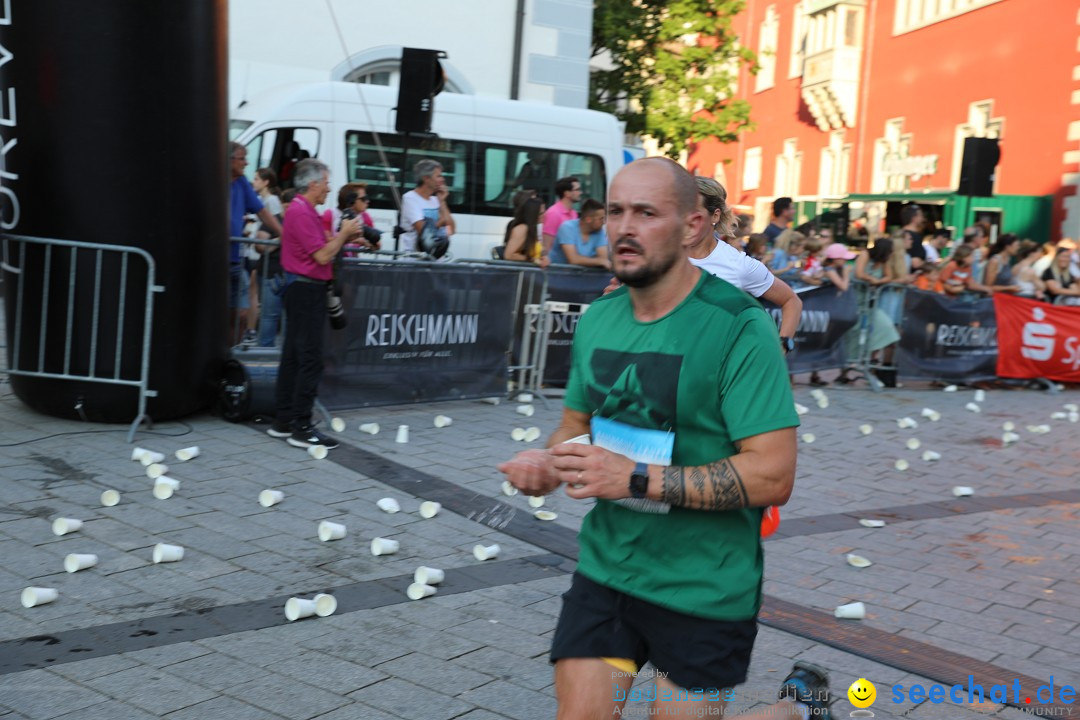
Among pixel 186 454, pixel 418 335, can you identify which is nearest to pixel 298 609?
pixel 186 454

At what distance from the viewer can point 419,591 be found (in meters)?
4.70

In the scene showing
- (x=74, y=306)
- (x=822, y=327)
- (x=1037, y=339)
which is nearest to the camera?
(x=74, y=306)

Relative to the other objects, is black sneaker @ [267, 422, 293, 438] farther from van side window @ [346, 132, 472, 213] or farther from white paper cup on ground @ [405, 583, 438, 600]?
van side window @ [346, 132, 472, 213]

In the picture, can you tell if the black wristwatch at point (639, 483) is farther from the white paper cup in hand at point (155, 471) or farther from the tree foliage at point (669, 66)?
the tree foliage at point (669, 66)

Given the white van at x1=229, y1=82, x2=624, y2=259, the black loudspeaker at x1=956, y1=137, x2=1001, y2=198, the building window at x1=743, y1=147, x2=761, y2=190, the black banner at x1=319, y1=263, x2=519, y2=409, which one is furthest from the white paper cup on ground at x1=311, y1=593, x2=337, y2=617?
the building window at x1=743, y1=147, x2=761, y2=190

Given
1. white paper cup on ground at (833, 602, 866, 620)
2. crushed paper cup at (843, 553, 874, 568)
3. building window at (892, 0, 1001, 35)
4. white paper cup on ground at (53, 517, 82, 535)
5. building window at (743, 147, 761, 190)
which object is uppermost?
building window at (892, 0, 1001, 35)

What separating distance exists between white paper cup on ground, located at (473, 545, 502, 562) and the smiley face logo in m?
1.98

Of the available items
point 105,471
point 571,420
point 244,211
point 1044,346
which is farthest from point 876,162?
point 571,420

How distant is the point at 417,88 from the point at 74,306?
5190mm

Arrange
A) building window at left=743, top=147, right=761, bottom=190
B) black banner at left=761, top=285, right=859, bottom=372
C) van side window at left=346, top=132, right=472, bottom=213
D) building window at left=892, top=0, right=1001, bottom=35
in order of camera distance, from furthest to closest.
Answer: building window at left=743, top=147, right=761, bottom=190 < building window at left=892, top=0, right=1001, bottom=35 < van side window at left=346, top=132, right=472, bottom=213 < black banner at left=761, top=285, right=859, bottom=372

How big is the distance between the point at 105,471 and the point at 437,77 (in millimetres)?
6368

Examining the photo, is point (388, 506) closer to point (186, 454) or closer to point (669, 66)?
point (186, 454)

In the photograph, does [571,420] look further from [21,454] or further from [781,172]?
[781,172]

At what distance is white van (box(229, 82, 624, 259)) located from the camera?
1317cm
